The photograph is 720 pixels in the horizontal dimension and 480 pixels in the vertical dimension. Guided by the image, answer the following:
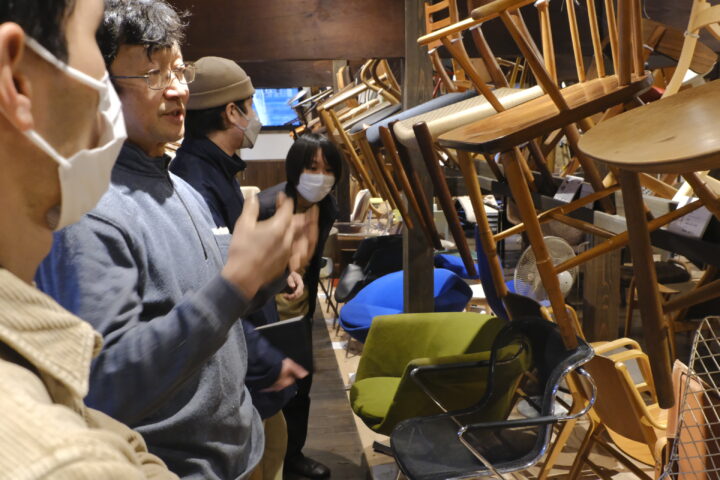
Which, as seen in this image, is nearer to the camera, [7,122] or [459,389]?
[7,122]

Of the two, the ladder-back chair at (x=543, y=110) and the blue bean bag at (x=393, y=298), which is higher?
the ladder-back chair at (x=543, y=110)

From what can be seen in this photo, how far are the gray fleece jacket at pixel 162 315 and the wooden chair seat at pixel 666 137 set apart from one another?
68cm

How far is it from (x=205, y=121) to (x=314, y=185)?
0.55 m

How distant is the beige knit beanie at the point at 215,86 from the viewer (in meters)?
2.59

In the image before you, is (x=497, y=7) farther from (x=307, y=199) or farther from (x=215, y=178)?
(x=307, y=199)

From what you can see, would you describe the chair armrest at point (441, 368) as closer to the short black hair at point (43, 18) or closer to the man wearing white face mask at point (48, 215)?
the man wearing white face mask at point (48, 215)

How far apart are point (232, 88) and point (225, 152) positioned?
246mm

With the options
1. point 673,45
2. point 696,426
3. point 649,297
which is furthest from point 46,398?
point 673,45

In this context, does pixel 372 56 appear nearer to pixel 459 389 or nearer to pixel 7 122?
pixel 459 389

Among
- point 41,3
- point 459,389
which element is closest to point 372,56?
point 459,389

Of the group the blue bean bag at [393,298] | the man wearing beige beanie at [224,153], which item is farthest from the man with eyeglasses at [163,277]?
the blue bean bag at [393,298]

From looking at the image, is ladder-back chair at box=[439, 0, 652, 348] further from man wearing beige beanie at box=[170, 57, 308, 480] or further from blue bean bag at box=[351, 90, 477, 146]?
blue bean bag at box=[351, 90, 477, 146]

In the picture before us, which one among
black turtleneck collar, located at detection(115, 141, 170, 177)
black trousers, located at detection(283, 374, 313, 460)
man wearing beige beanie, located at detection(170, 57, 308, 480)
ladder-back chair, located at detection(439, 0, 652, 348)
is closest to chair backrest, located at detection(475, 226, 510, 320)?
black trousers, located at detection(283, 374, 313, 460)

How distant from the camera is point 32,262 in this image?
551 millimetres
